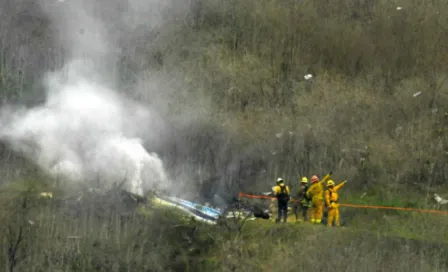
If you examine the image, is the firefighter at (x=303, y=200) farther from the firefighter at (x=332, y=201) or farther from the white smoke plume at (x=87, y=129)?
the white smoke plume at (x=87, y=129)

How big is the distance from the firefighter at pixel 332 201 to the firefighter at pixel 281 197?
104 cm


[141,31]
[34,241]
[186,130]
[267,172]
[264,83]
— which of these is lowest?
[34,241]

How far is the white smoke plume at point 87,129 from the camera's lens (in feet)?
76.8

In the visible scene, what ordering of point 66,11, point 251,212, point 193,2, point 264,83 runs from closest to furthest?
point 251,212
point 264,83
point 66,11
point 193,2

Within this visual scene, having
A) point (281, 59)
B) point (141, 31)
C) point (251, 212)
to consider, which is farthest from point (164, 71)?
point (251, 212)

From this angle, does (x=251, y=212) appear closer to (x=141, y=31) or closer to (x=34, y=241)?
(x=34, y=241)

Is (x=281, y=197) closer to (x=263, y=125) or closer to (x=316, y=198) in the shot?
(x=316, y=198)

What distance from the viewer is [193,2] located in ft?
105

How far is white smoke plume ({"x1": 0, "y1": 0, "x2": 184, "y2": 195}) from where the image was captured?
23.4m

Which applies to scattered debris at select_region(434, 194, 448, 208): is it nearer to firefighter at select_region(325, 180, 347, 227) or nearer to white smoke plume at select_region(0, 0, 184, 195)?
firefighter at select_region(325, 180, 347, 227)

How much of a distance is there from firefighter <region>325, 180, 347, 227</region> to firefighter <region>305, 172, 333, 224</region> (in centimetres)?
17

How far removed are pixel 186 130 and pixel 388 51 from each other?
7965 mm

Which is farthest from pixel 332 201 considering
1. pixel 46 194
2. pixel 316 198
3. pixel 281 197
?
pixel 46 194

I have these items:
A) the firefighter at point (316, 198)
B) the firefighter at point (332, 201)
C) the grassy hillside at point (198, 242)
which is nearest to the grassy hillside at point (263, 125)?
the grassy hillside at point (198, 242)
